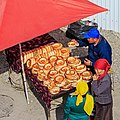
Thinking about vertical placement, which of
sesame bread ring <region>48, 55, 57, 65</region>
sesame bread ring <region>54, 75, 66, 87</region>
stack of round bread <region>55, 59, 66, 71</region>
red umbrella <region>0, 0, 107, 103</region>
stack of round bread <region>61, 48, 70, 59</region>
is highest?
red umbrella <region>0, 0, 107, 103</region>

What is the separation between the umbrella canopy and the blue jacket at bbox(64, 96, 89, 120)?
1.18 metres

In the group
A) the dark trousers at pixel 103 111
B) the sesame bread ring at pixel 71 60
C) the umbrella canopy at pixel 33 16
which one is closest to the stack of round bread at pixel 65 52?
the sesame bread ring at pixel 71 60

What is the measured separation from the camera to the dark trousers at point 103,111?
291 inches

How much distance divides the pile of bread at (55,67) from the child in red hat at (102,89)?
2.13ft

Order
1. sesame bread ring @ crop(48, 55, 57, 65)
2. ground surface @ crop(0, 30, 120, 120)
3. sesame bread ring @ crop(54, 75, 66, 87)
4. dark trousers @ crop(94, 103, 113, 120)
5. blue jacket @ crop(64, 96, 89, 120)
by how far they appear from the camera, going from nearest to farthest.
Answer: blue jacket @ crop(64, 96, 89, 120), dark trousers @ crop(94, 103, 113, 120), sesame bread ring @ crop(54, 75, 66, 87), sesame bread ring @ crop(48, 55, 57, 65), ground surface @ crop(0, 30, 120, 120)

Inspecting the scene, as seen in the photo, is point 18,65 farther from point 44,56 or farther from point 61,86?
point 61,86

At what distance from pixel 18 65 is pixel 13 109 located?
0.79 meters

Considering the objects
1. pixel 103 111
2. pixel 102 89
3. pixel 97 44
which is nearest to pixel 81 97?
pixel 102 89

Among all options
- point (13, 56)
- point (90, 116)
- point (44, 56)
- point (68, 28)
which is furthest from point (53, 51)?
point (68, 28)

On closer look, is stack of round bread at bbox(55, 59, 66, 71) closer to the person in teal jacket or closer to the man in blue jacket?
the man in blue jacket

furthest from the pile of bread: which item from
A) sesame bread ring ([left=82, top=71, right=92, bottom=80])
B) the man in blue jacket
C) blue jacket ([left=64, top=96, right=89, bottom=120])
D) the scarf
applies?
the scarf

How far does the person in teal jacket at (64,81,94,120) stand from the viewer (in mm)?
6895

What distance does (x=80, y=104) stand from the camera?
7043 mm

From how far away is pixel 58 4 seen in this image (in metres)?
7.94
